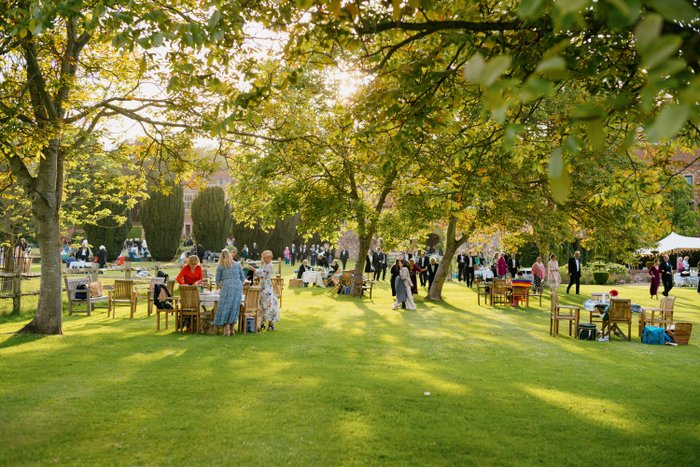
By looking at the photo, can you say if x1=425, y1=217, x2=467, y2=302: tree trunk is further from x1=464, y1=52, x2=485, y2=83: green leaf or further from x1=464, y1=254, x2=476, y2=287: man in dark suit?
x1=464, y1=52, x2=485, y2=83: green leaf

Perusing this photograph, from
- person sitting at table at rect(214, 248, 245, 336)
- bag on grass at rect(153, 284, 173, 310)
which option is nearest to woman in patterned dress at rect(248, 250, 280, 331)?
person sitting at table at rect(214, 248, 245, 336)

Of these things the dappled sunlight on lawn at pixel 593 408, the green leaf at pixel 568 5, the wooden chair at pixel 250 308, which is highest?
the green leaf at pixel 568 5

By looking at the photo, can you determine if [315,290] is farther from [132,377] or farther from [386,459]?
[386,459]

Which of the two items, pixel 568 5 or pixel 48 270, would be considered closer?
pixel 568 5

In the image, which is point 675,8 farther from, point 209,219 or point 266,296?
point 209,219

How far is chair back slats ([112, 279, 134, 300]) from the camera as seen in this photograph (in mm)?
17328

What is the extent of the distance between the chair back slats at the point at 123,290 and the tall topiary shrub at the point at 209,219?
1316 inches

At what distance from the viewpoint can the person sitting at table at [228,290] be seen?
13.3m

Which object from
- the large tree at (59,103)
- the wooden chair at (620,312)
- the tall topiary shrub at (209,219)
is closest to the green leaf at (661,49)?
the large tree at (59,103)

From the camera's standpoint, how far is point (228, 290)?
13.4 metres

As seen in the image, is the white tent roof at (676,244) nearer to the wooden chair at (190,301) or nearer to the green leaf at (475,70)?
the wooden chair at (190,301)

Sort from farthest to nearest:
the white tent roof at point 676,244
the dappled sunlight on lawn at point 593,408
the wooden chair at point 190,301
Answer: the white tent roof at point 676,244
the wooden chair at point 190,301
the dappled sunlight on lawn at point 593,408

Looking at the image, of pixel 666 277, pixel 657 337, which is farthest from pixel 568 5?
pixel 666 277

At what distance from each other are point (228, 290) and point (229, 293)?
0.07 meters
